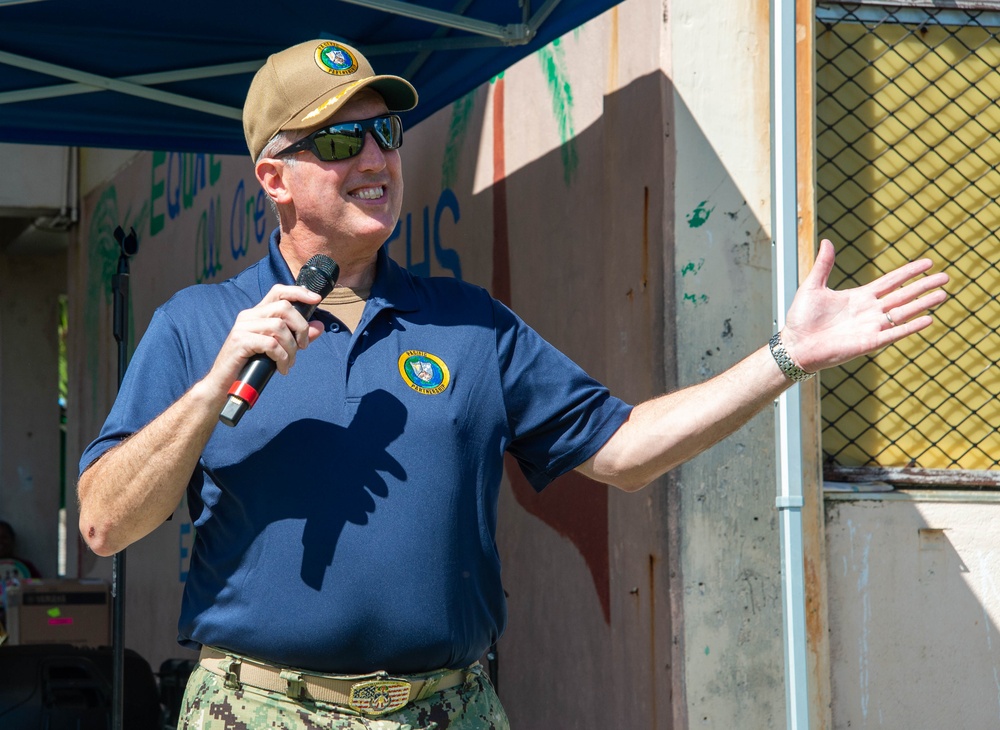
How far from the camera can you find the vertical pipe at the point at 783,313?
9.34 ft

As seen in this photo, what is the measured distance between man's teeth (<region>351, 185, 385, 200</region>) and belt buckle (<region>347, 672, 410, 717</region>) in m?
0.87

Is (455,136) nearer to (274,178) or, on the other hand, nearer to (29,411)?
(274,178)

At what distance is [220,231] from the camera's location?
24.2 ft

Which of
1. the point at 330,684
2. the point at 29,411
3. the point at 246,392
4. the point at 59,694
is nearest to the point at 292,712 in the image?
the point at 330,684

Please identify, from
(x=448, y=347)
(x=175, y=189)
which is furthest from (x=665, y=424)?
(x=175, y=189)

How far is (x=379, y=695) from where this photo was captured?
209cm

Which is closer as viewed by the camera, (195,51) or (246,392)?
(246,392)

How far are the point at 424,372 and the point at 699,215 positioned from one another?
1.63 meters

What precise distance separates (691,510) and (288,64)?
5.95 feet

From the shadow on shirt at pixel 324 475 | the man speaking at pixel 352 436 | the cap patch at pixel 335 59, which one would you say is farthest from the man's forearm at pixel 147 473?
the cap patch at pixel 335 59

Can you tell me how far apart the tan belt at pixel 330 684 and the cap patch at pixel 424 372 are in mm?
497

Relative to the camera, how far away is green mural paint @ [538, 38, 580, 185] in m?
4.25

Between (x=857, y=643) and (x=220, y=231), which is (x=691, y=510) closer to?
(x=857, y=643)

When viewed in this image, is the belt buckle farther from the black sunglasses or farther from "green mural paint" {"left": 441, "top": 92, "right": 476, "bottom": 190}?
"green mural paint" {"left": 441, "top": 92, "right": 476, "bottom": 190}
